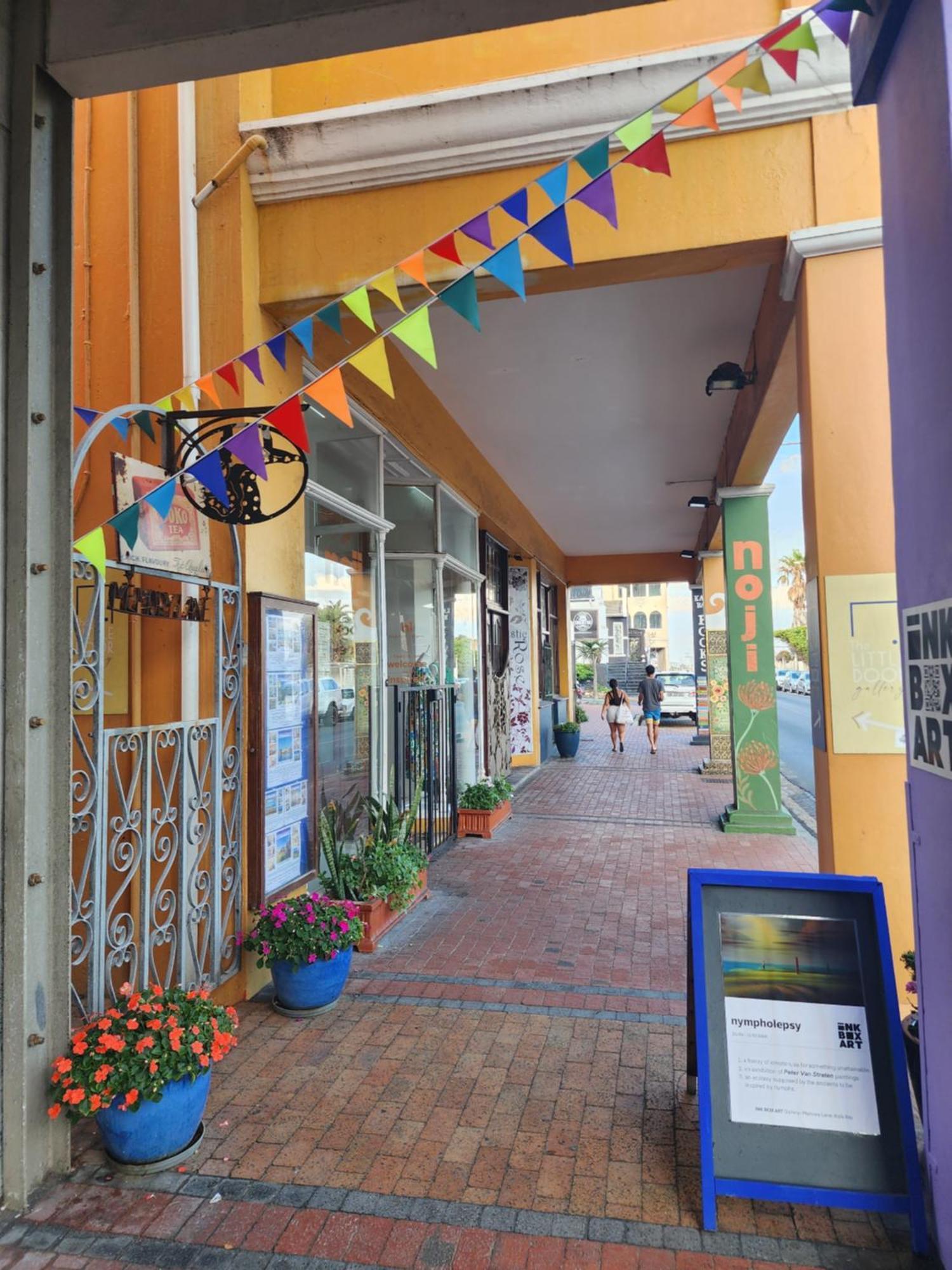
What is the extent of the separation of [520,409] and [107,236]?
4.02 m

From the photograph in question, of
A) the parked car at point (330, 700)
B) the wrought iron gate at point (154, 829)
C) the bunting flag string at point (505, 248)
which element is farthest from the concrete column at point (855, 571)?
the parked car at point (330, 700)

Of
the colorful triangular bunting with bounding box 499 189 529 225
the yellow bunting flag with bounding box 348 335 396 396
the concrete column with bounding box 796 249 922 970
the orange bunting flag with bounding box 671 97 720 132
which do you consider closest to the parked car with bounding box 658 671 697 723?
the concrete column with bounding box 796 249 922 970

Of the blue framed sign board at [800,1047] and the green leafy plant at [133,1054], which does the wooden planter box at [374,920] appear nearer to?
the green leafy plant at [133,1054]

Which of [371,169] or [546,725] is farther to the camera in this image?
[546,725]

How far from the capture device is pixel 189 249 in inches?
164

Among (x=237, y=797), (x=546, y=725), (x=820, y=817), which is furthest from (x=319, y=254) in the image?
(x=546, y=725)

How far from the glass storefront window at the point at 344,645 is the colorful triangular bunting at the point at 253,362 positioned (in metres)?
1.54

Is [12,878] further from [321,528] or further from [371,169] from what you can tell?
[371,169]

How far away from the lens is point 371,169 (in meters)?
4.23

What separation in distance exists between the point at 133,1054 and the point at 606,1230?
157cm

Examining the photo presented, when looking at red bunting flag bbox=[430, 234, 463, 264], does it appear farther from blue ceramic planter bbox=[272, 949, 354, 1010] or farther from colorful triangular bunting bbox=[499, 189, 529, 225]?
blue ceramic planter bbox=[272, 949, 354, 1010]

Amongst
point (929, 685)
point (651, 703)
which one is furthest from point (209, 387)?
point (651, 703)

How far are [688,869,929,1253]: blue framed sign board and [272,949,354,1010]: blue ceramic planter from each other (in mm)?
1872

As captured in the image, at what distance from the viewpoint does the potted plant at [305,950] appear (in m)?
3.72
